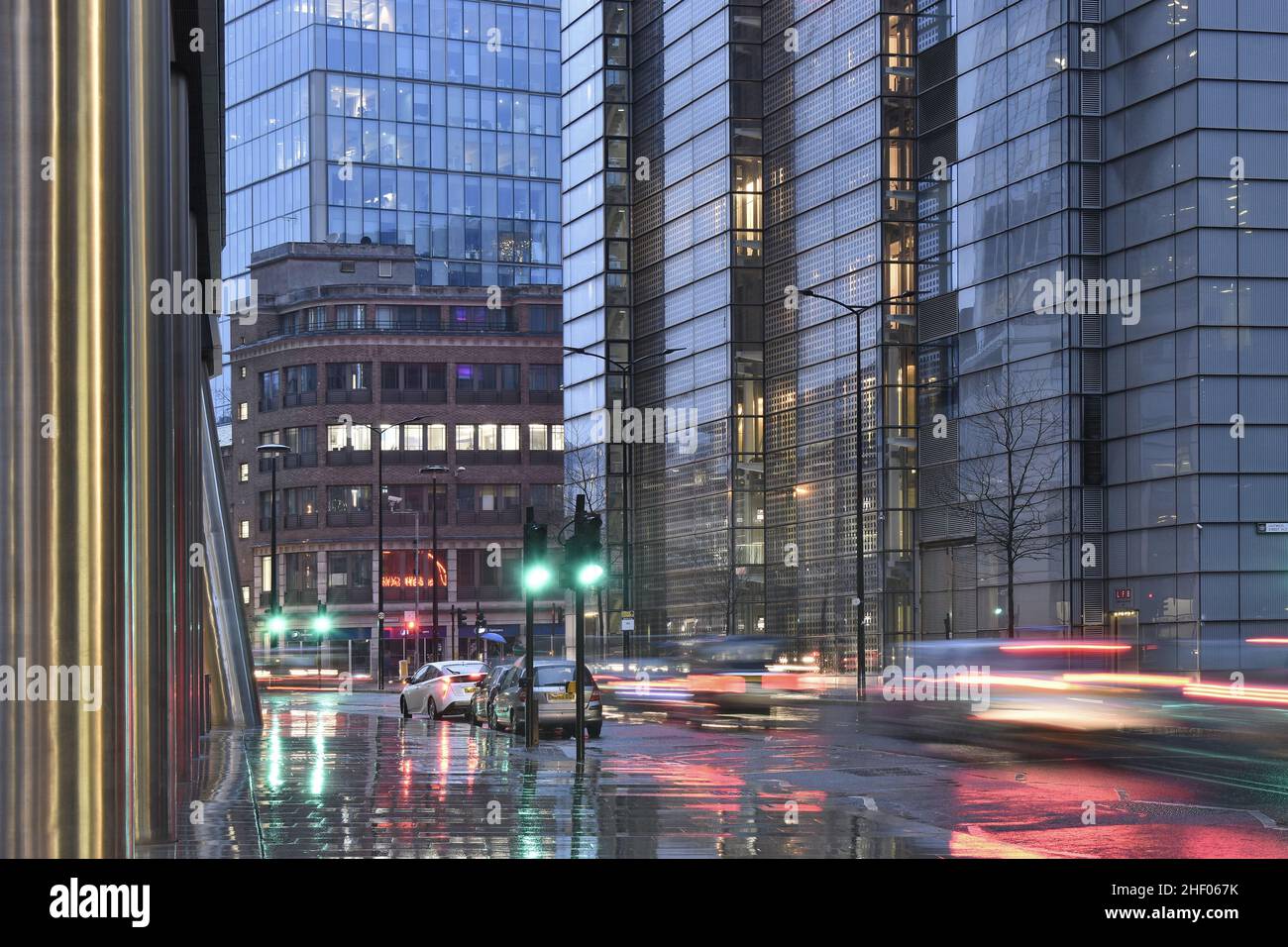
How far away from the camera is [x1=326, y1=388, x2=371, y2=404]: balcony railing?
11075 centimetres

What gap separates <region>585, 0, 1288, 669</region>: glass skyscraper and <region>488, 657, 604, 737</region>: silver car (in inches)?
704

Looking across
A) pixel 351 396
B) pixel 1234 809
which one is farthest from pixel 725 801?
pixel 351 396

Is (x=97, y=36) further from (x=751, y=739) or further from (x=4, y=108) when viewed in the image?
(x=751, y=739)

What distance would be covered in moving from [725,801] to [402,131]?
111475mm

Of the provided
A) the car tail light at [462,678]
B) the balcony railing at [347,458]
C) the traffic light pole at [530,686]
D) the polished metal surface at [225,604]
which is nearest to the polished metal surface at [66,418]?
the traffic light pole at [530,686]

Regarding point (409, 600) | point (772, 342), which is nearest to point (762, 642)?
point (772, 342)

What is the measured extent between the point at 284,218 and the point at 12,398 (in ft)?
389

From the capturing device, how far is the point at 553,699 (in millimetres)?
33312

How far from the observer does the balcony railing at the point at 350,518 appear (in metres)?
108

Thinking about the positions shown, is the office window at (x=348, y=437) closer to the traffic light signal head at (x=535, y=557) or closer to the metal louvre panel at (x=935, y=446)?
the metal louvre panel at (x=935, y=446)

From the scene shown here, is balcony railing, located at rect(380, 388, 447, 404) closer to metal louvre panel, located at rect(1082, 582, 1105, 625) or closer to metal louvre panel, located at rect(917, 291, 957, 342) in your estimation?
metal louvre panel, located at rect(917, 291, 957, 342)

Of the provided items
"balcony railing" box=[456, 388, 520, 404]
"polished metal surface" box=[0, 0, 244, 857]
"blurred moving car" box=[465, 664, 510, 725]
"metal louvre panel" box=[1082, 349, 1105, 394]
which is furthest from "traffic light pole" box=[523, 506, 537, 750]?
"balcony railing" box=[456, 388, 520, 404]

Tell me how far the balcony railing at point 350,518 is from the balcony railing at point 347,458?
3270mm

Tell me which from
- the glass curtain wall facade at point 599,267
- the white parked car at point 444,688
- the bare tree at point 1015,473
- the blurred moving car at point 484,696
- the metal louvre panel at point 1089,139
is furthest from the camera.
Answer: the glass curtain wall facade at point 599,267
